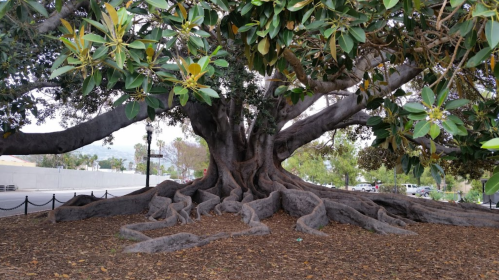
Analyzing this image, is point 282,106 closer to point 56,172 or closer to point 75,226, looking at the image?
point 75,226

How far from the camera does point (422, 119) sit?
2.35 m

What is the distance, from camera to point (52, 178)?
3095 cm

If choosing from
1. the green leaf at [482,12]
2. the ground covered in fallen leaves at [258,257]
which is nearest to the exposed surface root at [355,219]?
the ground covered in fallen leaves at [258,257]

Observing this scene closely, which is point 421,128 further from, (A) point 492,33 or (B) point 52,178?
(B) point 52,178

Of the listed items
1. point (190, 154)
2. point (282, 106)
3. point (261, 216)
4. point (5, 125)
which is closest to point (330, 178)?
point (190, 154)

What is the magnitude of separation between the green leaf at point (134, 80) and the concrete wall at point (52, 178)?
93.6 feet

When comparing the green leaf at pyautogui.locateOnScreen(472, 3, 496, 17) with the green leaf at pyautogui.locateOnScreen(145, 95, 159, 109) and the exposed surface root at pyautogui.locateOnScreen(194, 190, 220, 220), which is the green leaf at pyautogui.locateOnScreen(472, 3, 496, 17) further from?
the exposed surface root at pyautogui.locateOnScreen(194, 190, 220, 220)

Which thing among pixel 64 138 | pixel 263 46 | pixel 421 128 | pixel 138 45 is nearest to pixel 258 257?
pixel 263 46

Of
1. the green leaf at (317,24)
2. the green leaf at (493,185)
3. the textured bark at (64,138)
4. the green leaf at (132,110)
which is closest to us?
the green leaf at (493,185)

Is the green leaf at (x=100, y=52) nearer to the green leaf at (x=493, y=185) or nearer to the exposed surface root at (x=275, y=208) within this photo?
the green leaf at (x=493, y=185)

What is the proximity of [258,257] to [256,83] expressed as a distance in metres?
6.03

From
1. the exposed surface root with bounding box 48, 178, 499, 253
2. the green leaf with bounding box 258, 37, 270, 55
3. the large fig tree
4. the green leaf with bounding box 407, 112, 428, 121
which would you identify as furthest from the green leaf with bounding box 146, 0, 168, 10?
the exposed surface root with bounding box 48, 178, 499, 253

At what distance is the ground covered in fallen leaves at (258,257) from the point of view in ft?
13.9

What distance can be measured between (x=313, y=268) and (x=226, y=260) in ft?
3.59
